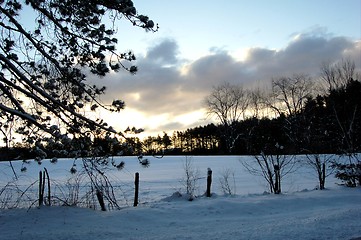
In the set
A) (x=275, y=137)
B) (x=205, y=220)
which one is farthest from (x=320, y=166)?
(x=275, y=137)

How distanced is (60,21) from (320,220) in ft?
20.9

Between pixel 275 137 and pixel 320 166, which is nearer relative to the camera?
pixel 320 166

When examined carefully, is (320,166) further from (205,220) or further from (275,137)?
(275,137)

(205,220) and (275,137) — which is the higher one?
(275,137)

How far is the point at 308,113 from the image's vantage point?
147 ft

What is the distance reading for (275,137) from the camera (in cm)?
2881

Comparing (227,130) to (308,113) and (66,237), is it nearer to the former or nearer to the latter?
(308,113)

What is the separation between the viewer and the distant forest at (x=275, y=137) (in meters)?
5.20

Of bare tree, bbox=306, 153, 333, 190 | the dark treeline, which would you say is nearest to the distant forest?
the dark treeline

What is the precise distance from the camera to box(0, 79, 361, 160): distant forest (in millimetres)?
5203

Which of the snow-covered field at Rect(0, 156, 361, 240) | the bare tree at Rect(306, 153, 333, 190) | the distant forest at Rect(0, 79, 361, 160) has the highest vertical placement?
the distant forest at Rect(0, 79, 361, 160)

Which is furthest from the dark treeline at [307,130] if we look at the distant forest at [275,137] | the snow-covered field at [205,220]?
the snow-covered field at [205,220]

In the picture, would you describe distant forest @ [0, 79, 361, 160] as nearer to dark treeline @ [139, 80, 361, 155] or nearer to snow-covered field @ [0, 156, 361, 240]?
dark treeline @ [139, 80, 361, 155]

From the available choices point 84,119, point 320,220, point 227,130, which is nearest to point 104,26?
point 84,119
